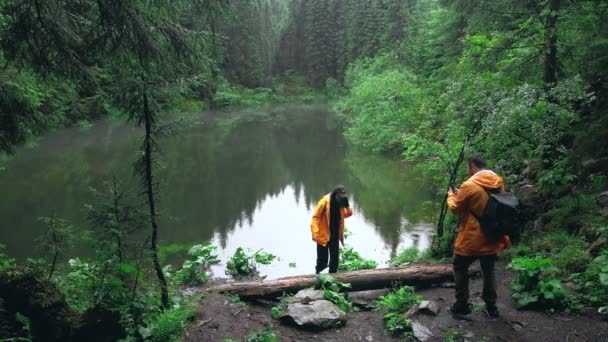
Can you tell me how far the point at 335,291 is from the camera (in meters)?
6.61

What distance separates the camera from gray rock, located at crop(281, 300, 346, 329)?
18.2 feet

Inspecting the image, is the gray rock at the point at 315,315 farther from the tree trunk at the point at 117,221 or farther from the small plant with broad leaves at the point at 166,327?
the tree trunk at the point at 117,221

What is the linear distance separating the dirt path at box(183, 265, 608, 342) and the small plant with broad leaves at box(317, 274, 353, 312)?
23 cm

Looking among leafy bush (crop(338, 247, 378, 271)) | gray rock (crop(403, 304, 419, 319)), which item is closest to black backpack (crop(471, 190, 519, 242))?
gray rock (crop(403, 304, 419, 319))

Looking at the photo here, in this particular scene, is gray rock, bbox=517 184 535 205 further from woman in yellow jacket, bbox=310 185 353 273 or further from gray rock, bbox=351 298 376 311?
gray rock, bbox=351 298 376 311

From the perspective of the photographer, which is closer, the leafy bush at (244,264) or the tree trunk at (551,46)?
the tree trunk at (551,46)

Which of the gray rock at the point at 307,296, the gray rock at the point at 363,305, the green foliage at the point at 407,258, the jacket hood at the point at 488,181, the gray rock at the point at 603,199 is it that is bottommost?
the green foliage at the point at 407,258

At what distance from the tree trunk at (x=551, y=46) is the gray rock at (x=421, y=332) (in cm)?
508

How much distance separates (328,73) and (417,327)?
7029 cm

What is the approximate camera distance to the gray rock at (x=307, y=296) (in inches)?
246

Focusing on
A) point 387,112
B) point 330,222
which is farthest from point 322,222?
point 387,112

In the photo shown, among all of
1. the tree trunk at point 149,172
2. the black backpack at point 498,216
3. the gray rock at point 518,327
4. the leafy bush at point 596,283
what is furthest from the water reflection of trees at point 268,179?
the tree trunk at point 149,172

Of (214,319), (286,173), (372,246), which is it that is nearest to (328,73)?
(286,173)

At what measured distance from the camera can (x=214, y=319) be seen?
5840 mm
